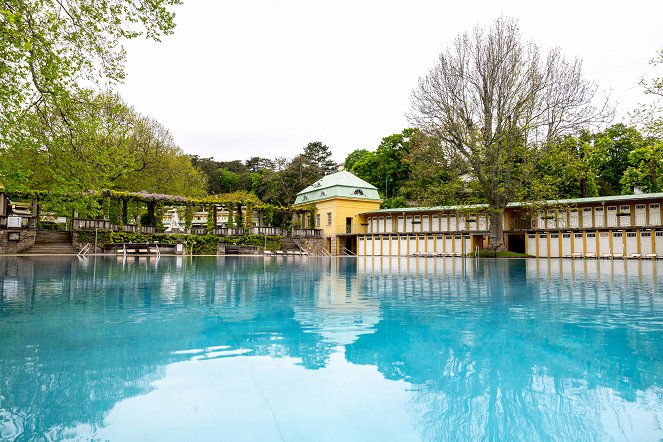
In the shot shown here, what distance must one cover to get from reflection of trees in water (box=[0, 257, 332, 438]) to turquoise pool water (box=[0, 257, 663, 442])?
0.7 inches

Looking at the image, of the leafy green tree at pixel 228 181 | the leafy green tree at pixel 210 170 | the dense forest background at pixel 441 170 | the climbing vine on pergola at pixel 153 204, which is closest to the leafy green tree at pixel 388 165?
the dense forest background at pixel 441 170

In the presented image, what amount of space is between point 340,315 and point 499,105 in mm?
23691

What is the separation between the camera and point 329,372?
329 centimetres

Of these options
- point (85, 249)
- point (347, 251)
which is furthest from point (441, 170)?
point (85, 249)

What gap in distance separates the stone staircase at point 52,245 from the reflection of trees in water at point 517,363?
28.2 m

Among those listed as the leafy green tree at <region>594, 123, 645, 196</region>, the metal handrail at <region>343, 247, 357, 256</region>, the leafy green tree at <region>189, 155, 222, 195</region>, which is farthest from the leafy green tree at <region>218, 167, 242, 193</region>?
the leafy green tree at <region>594, 123, 645, 196</region>

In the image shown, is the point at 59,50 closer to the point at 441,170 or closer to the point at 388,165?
the point at 441,170

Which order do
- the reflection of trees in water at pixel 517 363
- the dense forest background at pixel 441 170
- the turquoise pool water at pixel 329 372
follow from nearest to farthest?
1. the turquoise pool water at pixel 329 372
2. the reflection of trees in water at pixel 517 363
3. the dense forest background at pixel 441 170

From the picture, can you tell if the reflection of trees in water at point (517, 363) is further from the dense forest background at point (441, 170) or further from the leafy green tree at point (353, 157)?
the leafy green tree at point (353, 157)

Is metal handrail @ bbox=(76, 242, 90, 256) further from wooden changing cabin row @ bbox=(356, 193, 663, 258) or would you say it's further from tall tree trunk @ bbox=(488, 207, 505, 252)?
tall tree trunk @ bbox=(488, 207, 505, 252)

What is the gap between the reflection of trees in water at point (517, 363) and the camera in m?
2.49

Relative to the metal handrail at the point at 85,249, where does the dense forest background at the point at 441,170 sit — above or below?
above

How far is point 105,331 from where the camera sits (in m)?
4.54

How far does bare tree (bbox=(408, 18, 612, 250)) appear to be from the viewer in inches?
990
